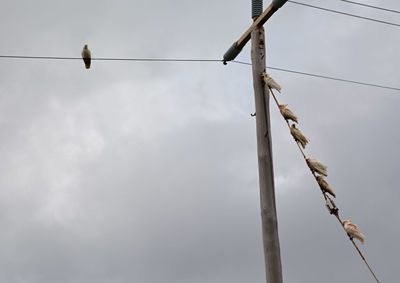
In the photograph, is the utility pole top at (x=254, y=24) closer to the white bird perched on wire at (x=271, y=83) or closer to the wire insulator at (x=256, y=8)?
the wire insulator at (x=256, y=8)

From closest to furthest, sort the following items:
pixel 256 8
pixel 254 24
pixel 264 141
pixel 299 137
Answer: pixel 264 141 → pixel 299 137 → pixel 254 24 → pixel 256 8

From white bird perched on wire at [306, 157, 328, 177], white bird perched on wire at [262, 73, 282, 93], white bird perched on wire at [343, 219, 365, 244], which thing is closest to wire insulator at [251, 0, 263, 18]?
white bird perched on wire at [262, 73, 282, 93]

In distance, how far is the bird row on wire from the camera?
21.2 ft

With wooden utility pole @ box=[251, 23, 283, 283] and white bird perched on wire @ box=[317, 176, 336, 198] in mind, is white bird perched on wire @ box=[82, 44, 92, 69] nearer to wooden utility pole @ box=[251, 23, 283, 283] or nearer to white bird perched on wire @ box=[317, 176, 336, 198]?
wooden utility pole @ box=[251, 23, 283, 283]

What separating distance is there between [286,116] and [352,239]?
1761 mm

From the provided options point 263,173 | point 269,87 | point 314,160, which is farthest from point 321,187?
point 269,87

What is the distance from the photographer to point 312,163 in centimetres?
668

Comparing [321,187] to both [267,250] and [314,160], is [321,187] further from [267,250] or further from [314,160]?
[267,250]

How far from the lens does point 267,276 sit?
5762 millimetres

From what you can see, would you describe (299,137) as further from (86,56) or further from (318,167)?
(86,56)

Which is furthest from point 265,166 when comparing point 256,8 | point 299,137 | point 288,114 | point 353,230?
point 256,8

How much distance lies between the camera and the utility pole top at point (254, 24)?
685 cm

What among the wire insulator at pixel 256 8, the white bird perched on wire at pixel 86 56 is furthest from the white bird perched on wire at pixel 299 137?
the white bird perched on wire at pixel 86 56

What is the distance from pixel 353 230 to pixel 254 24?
3.01 meters
